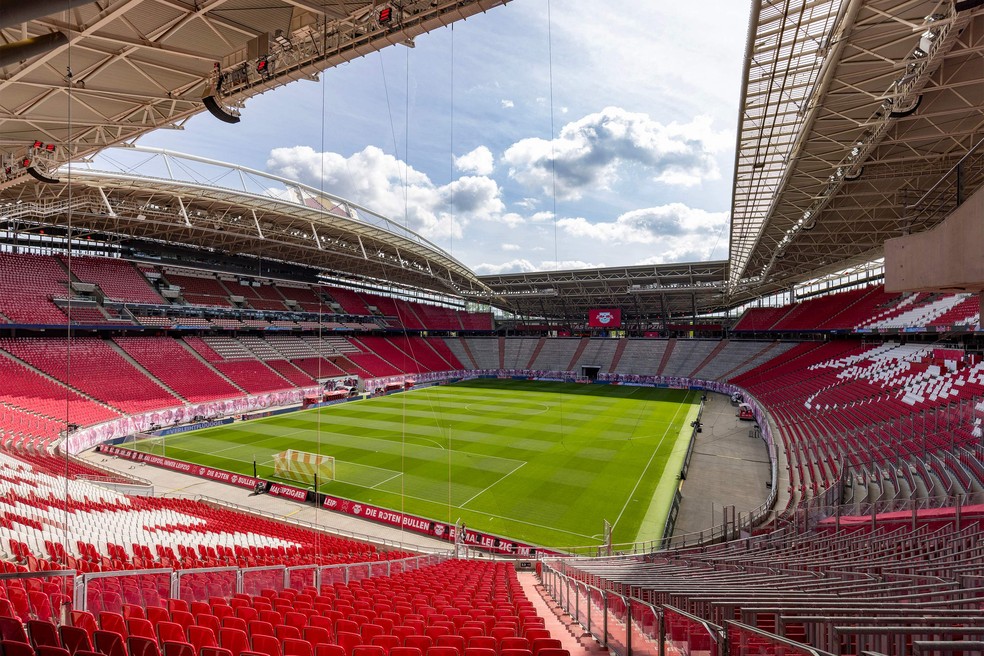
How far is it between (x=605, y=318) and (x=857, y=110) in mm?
47032

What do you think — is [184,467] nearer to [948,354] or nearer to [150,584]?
[150,584]

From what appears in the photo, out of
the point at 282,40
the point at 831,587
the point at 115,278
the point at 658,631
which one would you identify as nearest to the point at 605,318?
the point at 115,278

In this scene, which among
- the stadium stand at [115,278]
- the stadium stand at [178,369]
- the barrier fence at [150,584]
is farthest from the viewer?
the stadium stand at [115,278]

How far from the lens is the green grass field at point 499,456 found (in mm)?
19047

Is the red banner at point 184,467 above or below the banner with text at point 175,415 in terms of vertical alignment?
below

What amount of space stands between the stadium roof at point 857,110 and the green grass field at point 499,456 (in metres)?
14.8

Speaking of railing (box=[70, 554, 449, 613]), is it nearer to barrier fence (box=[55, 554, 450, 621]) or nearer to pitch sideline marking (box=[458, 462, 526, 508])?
barrier fence (box=[55, 554, 450, 621])

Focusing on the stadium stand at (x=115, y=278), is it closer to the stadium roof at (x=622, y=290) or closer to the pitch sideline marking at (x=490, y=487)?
the stadium roof at (x=622, y=290)

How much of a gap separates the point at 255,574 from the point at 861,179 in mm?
25749

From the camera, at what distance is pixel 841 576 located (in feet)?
21.6

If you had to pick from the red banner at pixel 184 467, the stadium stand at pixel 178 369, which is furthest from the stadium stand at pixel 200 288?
the red banner at pixel 184 467

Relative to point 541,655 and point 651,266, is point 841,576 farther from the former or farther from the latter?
point 651,266

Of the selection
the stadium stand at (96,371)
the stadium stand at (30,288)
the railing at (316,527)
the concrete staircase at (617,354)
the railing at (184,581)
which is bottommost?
the railing at (316,527)

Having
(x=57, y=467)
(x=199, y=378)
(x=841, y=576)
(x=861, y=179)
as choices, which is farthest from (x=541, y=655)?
(x=199, y=378)
